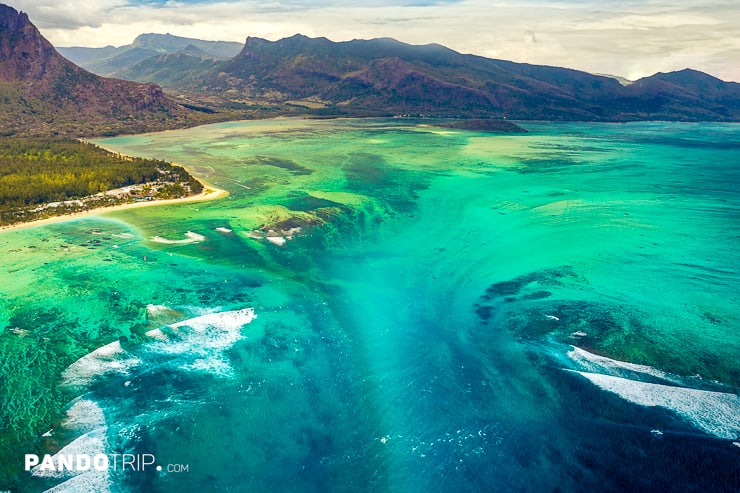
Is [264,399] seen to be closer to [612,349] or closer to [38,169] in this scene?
[612,349]

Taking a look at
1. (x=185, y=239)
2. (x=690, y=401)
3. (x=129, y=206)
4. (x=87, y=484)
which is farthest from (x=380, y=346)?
(x=129, y=206)

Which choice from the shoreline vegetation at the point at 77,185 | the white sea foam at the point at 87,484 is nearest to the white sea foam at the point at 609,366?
the white sea foam at the point at 87,484

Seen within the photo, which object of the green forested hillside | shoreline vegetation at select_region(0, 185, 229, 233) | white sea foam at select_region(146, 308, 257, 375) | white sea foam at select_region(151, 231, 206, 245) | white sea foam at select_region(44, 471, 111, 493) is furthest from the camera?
the green forested hillside

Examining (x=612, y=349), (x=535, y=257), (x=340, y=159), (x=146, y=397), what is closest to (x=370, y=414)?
(x=146, y=397)

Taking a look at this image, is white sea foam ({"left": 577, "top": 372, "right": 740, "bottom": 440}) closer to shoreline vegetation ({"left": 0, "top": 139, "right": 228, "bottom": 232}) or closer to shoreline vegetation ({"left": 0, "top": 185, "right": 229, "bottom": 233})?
shoreline vegetation ({"left": 0, "top": 185, "right": 229, "bottom": 233})

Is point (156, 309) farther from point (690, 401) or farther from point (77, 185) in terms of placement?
point (77, 185)

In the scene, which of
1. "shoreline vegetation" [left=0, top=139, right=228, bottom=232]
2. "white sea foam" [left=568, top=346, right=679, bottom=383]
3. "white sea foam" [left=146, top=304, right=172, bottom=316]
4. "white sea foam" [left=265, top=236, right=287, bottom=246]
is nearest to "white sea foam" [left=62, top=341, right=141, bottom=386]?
"white sea foam" [left=146, top=304, right=172, bottom=316]

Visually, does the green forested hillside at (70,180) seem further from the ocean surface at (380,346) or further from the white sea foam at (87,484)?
the white sea foam at (87,484)
